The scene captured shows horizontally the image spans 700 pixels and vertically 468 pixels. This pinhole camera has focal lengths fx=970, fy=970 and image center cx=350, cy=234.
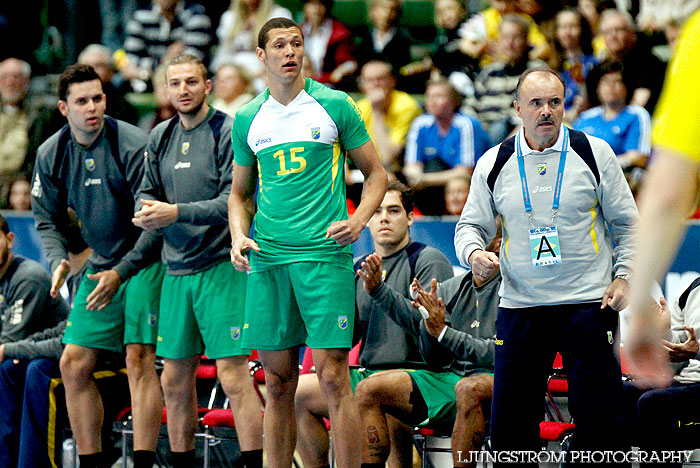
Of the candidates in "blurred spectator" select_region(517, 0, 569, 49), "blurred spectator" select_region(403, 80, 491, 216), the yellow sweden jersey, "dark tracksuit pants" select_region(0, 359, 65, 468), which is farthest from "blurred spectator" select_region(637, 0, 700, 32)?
the yellow sweden jersey

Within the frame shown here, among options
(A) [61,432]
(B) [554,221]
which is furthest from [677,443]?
(A) [61,432]

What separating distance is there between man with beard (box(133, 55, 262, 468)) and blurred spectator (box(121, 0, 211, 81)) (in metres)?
5.10

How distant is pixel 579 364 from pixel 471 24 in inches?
210

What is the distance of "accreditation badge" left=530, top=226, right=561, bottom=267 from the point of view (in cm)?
437

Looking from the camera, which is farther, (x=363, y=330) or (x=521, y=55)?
(x=521, y=55)

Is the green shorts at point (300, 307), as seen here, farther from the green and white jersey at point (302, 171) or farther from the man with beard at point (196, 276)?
the man with beard at point (196, 276)

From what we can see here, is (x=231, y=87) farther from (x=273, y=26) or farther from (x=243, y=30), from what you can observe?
(x=273, y=26)

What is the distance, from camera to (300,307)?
4.82m

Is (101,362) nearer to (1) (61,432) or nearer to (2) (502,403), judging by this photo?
(1) (61,432)

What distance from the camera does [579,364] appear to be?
4352mm

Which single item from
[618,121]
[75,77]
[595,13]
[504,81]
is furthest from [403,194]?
[595,13]

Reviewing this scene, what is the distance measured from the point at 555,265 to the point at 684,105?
2.36 metres

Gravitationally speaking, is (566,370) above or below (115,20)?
below

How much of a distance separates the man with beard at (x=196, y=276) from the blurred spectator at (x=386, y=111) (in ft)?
10.3
